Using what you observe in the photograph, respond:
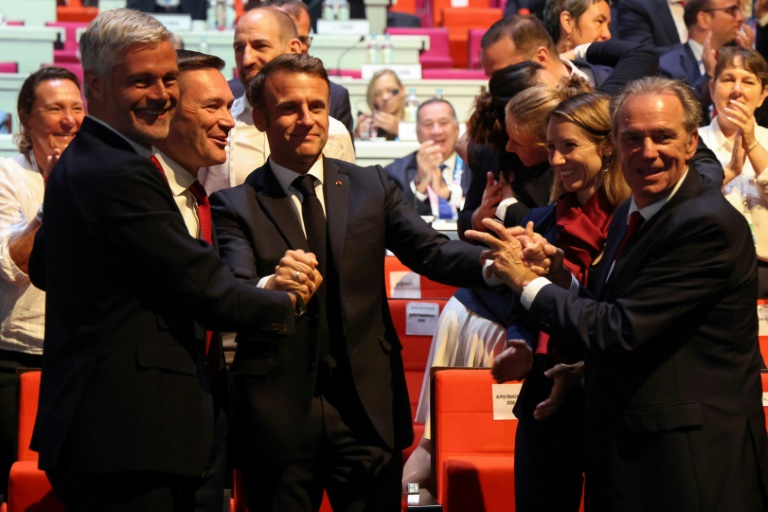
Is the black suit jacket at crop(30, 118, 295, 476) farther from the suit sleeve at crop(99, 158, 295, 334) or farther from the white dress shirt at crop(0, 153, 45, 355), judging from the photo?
the white dress shirt at crop(0, 153, 45, 355)

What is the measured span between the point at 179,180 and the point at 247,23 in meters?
1.76

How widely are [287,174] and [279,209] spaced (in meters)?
0.09

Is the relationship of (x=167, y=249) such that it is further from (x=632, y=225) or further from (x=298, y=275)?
(x=632, y=225)

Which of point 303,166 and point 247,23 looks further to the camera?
point 247,23

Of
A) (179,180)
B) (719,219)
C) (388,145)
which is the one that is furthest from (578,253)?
(388,145)

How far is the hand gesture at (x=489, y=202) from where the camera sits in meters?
3.38

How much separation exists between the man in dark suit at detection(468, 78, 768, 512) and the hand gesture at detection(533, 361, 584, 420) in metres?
0.18

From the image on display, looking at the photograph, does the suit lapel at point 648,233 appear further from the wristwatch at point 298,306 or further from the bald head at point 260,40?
the bald head at point 260,40

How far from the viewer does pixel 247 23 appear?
4.28m

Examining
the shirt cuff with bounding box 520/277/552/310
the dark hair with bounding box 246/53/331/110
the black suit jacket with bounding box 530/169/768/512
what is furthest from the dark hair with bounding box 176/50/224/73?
the black suit jacket with bounding box 530/169/768/512

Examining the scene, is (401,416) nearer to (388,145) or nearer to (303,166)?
(303,166)

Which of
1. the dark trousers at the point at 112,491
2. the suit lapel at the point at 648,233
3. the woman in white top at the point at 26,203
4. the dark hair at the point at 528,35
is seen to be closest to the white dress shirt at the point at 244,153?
the woman in white top at the point at 26,203

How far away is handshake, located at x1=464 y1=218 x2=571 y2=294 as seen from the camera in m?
2.67

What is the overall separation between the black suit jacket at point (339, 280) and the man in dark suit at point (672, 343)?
422 mm
